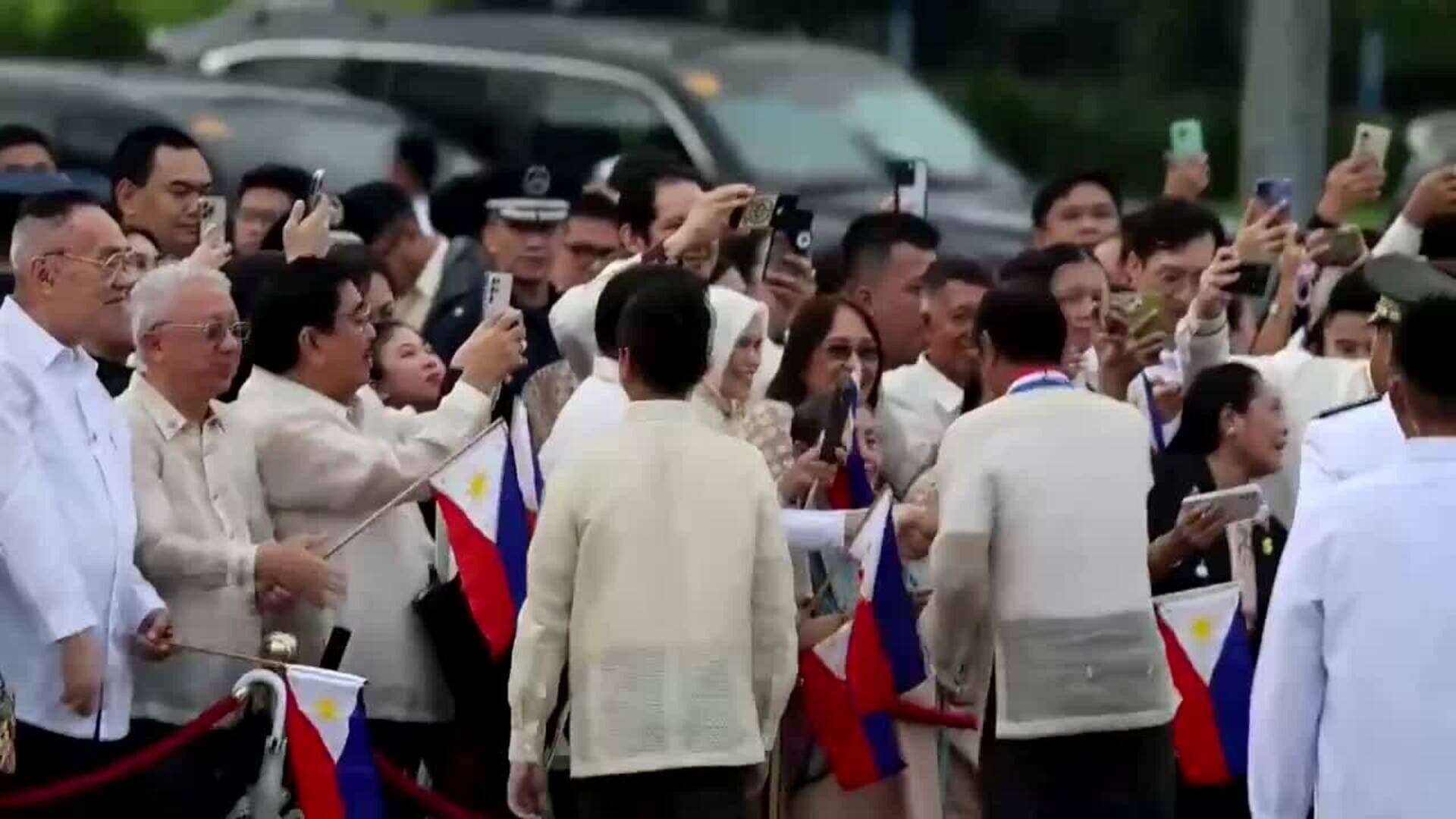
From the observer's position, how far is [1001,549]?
30.0 feet

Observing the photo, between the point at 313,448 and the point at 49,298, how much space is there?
2.63 ft

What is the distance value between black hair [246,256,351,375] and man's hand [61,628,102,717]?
1124mm

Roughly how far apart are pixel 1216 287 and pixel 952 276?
2.37 ft

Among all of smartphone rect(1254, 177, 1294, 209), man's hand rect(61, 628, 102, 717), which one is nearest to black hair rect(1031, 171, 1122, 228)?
smartphone rect(1254, 177, 1294, 209)

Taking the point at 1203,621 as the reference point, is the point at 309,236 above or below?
above

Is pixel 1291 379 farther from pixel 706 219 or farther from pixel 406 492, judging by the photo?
pixel 406 492

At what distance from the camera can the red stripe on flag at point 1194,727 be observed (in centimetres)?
991

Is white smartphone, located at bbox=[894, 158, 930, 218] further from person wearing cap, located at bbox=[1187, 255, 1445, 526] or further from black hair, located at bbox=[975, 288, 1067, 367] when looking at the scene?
black hair, located at bbox=[975, 288, 1067, 367]

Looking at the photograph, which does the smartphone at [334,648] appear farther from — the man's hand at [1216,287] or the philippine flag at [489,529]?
the man's hand at [1216,287]

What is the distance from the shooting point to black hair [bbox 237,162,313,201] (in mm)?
12125

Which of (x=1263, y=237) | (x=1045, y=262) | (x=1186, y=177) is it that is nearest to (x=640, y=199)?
(x=1045, y=262)

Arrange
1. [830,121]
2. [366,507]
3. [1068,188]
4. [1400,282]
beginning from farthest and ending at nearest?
[830,121], [1068,188], [366,507], [1400,282]

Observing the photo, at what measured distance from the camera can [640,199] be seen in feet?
37.1

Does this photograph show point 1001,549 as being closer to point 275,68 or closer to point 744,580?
point 744,580
